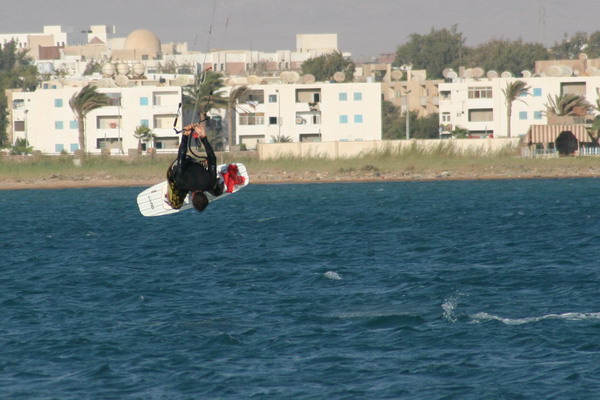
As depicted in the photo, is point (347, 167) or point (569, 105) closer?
point (347, 167)

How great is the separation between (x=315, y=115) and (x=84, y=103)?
2926 cm

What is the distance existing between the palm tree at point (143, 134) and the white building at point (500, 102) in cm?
3844

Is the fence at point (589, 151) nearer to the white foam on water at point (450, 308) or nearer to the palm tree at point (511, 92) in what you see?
the palm tree at point (511, 92)

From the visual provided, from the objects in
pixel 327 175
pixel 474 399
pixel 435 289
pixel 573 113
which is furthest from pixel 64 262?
pixel 573 113

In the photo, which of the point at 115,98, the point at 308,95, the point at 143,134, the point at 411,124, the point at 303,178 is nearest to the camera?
the point at 303,178

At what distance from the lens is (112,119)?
135 meters

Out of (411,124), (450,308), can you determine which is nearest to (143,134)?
(411,124)

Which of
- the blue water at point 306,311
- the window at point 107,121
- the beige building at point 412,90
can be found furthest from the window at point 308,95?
the blue water at point 306,311

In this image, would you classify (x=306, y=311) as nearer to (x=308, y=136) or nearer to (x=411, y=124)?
(x=308, y=136)

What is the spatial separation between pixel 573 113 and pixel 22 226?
75079 millimetres

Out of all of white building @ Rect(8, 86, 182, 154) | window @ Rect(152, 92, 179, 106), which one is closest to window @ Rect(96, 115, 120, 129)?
white building @ Rect(8, 86, 182, 154)

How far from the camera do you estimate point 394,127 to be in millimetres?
157625

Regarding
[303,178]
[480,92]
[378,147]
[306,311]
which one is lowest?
[303,178]

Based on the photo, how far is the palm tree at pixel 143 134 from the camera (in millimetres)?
130500
